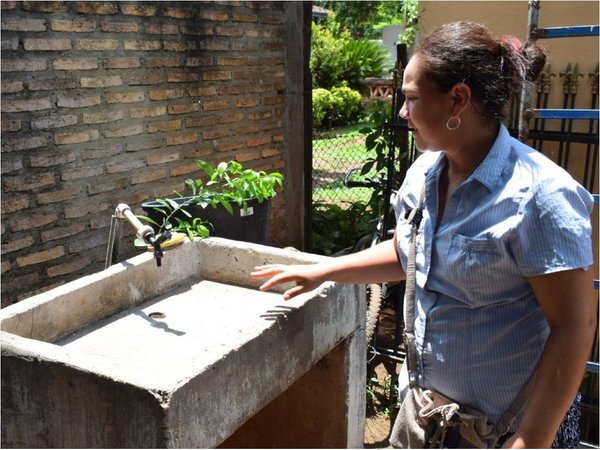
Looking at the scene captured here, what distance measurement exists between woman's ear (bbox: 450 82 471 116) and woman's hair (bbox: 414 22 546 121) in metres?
0.01

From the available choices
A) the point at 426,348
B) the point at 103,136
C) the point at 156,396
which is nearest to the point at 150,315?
the point at 156,396

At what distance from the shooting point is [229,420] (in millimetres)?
1796

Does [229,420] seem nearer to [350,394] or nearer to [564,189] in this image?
[350,394]

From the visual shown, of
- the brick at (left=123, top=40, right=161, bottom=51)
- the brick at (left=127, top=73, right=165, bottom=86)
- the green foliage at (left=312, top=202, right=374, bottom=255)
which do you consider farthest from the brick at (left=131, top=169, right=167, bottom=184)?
the green foliage at (left=312, top=202, right=374, bottom=255)

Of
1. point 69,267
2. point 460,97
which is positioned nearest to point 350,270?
point 460,97

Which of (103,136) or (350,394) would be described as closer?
(350,394)

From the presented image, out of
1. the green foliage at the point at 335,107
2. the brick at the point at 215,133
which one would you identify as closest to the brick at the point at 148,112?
the brick at the point at 215,133

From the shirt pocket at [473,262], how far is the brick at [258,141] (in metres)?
3.77

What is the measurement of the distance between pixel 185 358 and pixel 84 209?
2.13 meters

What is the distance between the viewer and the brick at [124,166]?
3.97m

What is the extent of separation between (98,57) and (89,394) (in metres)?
2.68

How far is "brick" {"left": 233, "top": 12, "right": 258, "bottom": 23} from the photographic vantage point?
488cm

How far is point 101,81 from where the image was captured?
3.86 metres

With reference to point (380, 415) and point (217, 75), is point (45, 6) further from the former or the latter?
point (380, 415)
